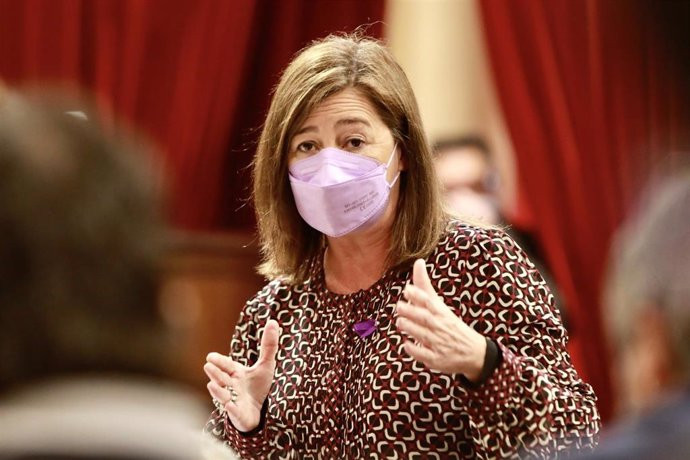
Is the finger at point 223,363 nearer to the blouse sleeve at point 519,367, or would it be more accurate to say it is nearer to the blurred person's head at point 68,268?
the blouse sleeve at point 519,367

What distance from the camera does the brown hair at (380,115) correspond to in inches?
97.3

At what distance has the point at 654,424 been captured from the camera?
3.69ft

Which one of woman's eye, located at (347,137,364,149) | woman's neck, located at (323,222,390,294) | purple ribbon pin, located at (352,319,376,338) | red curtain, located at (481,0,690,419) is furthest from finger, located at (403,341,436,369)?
red curtain, located at (481,0,690,419)

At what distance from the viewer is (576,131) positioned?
4.37 meters

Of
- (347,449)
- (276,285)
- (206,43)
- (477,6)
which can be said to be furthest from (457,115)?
(347,449)

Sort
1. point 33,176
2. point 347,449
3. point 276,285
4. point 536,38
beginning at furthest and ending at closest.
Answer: point 536,38, point 276,285, point 347,449, point 33,176

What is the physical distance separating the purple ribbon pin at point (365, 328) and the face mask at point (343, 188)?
23cm

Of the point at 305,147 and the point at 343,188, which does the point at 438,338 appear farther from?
the point at 305,147

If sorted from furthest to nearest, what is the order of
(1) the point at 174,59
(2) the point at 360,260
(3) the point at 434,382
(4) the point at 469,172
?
(1) the point at 174,59, (4) the point at 469,172, (2) the point at 360,260, (3) the point at 434,382

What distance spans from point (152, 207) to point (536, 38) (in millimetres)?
3476

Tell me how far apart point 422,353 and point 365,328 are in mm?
363

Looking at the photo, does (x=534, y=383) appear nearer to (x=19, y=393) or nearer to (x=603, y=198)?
(x=19, y=393)

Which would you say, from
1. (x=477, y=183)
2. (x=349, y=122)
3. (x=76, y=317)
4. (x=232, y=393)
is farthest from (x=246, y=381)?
(x=477, y=183)

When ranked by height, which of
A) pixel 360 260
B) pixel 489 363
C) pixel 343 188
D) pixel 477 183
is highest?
pixel 477 183
